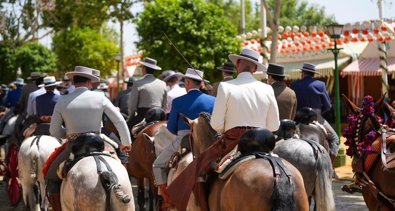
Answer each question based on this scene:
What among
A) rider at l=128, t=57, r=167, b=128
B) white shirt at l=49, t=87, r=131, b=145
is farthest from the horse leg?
white shirt at l=49, t=87, r=131, b=145

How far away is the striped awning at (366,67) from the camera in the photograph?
29.5 m

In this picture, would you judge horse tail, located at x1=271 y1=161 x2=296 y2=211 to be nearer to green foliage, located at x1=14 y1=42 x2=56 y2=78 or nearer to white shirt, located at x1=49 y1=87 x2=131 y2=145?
white shirt, located at x1=49 y1=87 x2=131 y2=145

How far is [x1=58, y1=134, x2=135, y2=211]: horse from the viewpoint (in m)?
8.60

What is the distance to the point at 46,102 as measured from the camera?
45.2 feet

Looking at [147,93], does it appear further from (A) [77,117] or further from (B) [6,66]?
(B) [6,66]

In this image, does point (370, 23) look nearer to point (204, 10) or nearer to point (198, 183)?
point (204, 10)

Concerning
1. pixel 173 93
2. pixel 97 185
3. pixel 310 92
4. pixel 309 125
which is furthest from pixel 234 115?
pixel 173 93

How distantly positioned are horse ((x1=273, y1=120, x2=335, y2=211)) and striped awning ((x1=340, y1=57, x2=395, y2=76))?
18739 millimetres

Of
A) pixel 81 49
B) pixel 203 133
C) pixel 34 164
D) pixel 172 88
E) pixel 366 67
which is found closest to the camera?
pixel 203 133

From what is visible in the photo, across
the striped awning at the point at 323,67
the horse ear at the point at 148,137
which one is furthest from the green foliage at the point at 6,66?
the horse ear at the point at 148,137

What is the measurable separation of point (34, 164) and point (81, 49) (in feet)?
118

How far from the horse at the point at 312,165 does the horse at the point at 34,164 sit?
13.1 feet

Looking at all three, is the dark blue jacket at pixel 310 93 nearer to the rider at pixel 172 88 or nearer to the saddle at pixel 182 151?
the rider at pixel 172 88

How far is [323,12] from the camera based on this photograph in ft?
299
